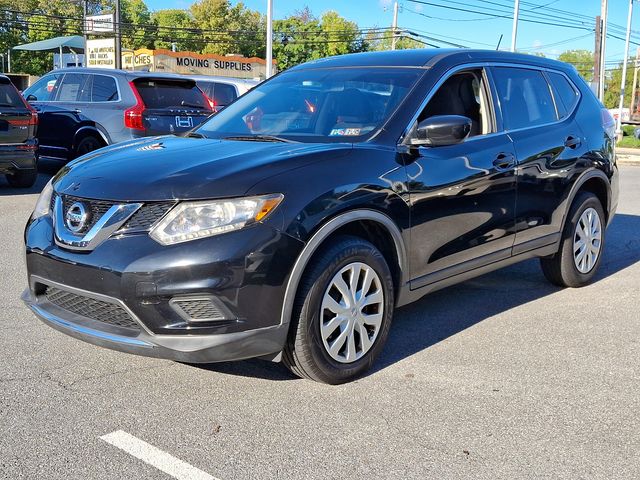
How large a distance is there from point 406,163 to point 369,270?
68 centimetres

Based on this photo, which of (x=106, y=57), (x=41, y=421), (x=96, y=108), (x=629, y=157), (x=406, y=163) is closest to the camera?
(x=41, y=421)

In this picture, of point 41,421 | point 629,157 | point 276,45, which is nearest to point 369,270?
point 41,421

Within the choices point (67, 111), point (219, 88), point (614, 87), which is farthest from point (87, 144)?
point (614, 87)

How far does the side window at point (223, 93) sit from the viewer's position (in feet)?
48.3

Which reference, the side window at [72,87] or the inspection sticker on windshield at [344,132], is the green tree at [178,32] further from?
the inspection sticker on windshield at [344,132]

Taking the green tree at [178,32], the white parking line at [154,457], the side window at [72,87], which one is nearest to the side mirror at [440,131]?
the white parking line at [154,457]

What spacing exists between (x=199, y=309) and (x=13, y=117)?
25.4ft

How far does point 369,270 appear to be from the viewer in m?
3.79

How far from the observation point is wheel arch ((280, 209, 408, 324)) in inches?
134

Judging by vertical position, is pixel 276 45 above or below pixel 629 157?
above

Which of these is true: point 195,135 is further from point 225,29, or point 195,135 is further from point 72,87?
point 225,29

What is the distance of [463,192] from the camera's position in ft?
14.3

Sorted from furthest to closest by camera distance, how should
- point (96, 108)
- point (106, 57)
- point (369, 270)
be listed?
point (106, 57), point (96, 108), point (369, 270)

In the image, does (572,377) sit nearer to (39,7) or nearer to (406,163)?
(406,163)
